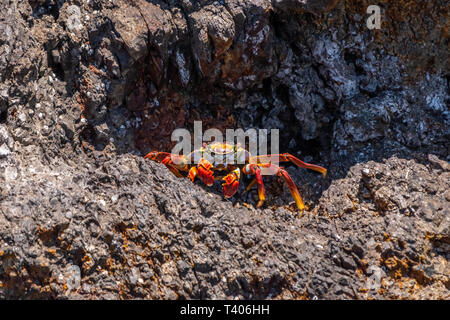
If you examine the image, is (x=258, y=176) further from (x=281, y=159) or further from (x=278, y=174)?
(x=281, y=159)

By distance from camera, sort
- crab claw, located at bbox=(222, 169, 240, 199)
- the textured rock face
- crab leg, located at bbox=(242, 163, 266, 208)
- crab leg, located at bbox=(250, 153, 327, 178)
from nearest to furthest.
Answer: the textured rock face < crab claw, located at bbox=(222, 169, 240, 199) < crab leg, located at bbox=(242, 163, 266, 208) < crab leg, located at bbox=(250, 153, 327, 178)

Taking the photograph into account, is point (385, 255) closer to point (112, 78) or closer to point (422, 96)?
point (422, 96)

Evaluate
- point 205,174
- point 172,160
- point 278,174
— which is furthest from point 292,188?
point 172,160

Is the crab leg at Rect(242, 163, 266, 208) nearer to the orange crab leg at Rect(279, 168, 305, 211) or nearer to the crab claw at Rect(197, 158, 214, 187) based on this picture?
the orange crab leg at Rect(279, 168, 305, 211)

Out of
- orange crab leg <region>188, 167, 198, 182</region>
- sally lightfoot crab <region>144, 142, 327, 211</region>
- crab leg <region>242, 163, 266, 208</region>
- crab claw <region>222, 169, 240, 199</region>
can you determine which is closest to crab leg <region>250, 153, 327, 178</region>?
sally lightfoot crab <region>144, 142, 327, 211</region>

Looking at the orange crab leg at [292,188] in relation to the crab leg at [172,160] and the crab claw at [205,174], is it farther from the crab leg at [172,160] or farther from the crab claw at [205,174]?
the crab leg at [172,160]

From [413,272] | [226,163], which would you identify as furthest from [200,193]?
[413,272]
